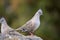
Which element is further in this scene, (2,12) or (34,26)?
(2,12)

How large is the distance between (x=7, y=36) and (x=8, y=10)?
8.39 meters

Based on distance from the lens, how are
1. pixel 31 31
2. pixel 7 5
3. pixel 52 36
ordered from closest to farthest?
1. pixel 31 31
2. pixel 52 36
3. pixel 7 5

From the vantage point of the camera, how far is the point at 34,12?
15688 mm

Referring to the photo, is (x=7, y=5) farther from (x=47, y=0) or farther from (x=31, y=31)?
(x=31, y=31)

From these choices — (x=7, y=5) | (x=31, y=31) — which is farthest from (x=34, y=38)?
(x=7, y=5)

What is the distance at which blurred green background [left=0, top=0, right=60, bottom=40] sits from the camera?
15.2 metres

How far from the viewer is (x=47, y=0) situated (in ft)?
51.4

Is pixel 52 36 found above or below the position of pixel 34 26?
above

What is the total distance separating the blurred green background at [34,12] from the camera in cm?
1525

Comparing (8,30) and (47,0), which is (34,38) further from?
(47,0)

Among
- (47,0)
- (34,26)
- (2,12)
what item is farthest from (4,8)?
(34,26)

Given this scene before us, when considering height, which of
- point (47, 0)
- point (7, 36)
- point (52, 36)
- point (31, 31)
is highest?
point (47, 0)

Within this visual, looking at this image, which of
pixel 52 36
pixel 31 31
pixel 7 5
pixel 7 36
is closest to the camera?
pixel 7 36

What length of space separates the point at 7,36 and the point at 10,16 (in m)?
7.89
